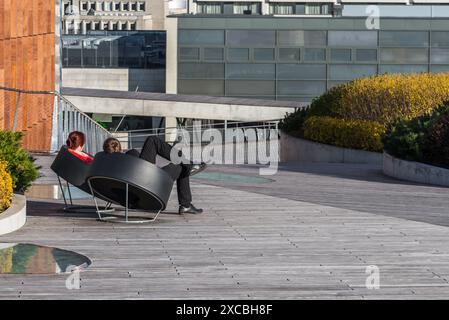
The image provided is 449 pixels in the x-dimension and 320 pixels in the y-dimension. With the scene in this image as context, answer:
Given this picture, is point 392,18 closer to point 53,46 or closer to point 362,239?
point 53,46

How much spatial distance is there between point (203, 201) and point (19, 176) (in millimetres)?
2852

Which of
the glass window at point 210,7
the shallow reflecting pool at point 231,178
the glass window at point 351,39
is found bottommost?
the shallow reflecting pool at point 231,178

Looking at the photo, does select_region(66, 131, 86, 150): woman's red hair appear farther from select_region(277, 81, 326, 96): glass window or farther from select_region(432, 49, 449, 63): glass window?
select_region(277, 81, 326, 96): glass window

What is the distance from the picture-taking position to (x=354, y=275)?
35.9 feet

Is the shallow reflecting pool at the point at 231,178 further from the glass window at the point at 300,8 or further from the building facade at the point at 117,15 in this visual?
the building facade at the point at 117,15

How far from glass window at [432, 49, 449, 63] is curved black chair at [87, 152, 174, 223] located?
3908 cm

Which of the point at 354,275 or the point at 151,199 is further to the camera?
the point at 151,199

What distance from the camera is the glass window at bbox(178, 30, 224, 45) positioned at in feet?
172

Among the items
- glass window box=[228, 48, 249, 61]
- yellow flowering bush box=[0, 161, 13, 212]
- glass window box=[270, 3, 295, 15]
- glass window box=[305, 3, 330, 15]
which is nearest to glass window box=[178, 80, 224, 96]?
glass window box=[228, 48, 249, 61]

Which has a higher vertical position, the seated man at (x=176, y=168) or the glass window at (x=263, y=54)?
the glass window at (x=263, y=54)

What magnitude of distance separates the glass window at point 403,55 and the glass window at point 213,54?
6.90 metres

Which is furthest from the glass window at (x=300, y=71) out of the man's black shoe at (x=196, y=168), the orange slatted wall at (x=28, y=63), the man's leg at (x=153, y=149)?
the man's leg at (x=153, y=149)

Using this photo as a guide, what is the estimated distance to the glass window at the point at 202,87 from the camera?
5378 centimetres
